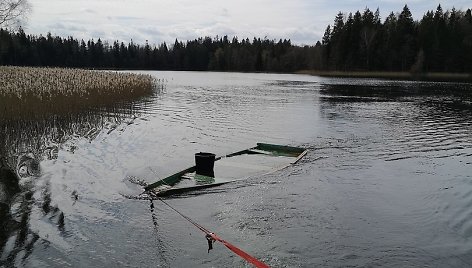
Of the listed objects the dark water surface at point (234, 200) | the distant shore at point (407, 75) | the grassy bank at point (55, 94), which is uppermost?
the distant shore at point (407, 75)

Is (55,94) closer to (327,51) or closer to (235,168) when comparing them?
(235,168)

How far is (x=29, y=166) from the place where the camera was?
13.6 m

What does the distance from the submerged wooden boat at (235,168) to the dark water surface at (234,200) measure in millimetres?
449

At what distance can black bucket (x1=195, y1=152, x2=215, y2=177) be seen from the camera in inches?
522

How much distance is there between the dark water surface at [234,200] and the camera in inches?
333

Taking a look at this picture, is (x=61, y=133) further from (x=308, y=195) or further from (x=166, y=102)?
(x=166, y=102)

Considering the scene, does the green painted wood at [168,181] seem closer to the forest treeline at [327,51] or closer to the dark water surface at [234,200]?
the dark water surface at [234,200]

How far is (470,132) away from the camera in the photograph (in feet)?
76.5

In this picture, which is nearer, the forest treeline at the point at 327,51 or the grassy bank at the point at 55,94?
the grassy bank at the point at 55,94

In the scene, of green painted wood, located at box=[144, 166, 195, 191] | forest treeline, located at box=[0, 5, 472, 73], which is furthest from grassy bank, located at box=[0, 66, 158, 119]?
forest treeline, located at box=[0, 5, 472, 73]

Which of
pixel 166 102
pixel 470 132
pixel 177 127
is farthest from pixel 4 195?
pixel 166 102

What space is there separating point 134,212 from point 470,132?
804 inches

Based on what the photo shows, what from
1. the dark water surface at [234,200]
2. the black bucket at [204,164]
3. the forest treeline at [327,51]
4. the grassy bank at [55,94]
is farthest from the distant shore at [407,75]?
the black bucket at [204,164]

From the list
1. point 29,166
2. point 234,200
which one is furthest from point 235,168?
point 29,166
